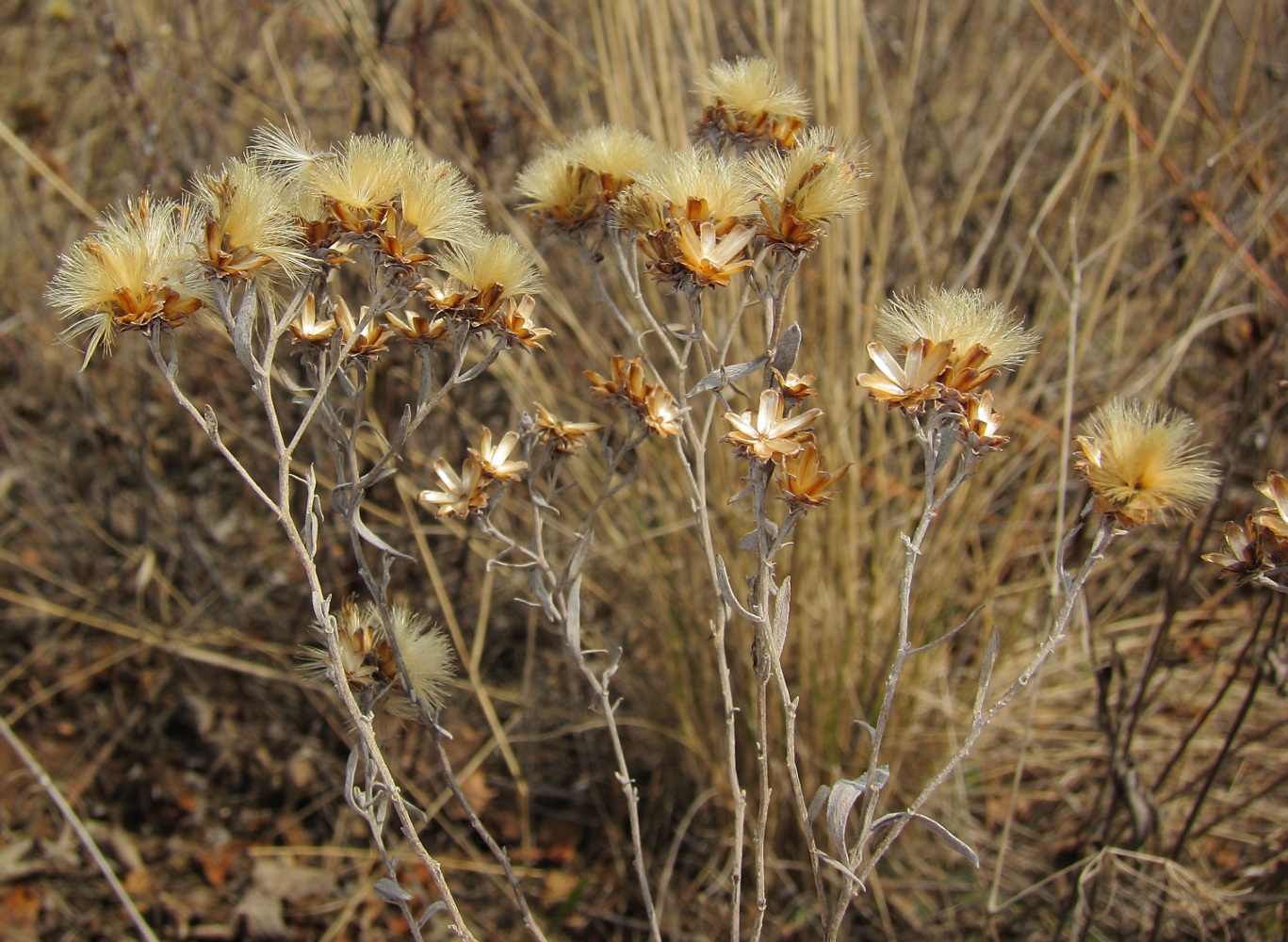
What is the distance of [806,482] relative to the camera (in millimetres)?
876

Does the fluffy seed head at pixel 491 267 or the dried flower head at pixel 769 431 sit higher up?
the fluffy seed head at pixel 491 267

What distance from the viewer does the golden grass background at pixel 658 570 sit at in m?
1.86

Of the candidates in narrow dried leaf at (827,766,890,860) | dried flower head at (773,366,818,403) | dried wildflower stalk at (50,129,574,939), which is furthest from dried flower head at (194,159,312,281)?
narrow dried leaf at (827,766,890,860)

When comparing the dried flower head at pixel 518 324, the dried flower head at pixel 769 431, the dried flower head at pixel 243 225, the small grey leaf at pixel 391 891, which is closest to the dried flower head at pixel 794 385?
the dried flower head at pixel 769 431

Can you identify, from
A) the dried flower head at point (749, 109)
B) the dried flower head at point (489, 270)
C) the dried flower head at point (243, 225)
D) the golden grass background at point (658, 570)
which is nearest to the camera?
the dried flower head at point (243, 225)

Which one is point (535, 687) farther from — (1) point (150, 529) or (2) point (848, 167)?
(2) point (848, 167)

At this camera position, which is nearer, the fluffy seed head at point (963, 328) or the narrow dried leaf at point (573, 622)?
the fluffy seed head at point (963, 328)

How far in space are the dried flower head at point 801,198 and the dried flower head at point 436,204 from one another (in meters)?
0.30

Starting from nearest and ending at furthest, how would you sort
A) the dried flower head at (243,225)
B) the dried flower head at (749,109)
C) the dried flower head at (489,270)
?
the dried flower head at (243,225)
the dried flower head at (489,270)
the dried flower head at (749,109)

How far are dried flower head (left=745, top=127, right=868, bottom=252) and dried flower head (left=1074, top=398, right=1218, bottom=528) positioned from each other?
1.05 feet

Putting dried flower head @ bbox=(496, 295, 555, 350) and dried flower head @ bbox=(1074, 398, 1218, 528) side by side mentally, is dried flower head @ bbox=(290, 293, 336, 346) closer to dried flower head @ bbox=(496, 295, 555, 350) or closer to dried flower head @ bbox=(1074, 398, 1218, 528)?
dried flower head @ bbox=(496, 295, 555, 350)

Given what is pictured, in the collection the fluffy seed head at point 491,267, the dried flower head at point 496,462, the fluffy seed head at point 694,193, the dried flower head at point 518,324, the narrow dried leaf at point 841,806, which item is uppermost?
the fluffy seed head at point 694,193

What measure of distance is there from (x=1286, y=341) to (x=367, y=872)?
8.40 feet

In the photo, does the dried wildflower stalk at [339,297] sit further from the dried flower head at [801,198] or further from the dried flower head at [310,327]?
the dried flower head at [801,198]
